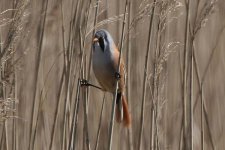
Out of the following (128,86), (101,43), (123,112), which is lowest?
(123,112)

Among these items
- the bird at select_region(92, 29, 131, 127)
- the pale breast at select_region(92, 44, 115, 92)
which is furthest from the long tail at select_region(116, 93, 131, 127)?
the pale breast at select_region(92, 44, 115, 92)

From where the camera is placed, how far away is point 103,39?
235cm

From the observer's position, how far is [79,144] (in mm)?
2910

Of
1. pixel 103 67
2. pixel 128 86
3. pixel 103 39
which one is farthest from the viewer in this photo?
pixel 128 86

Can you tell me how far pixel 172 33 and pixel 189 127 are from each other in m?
1.04

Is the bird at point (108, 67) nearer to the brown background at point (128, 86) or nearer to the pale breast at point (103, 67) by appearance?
the pale breast at point (103, 67)

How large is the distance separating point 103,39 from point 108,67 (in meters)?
0.18

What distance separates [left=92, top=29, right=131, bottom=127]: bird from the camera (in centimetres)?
235

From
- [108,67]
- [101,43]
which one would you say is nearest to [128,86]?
[108,67]

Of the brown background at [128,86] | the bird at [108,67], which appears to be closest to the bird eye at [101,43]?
the bird at [108,67]

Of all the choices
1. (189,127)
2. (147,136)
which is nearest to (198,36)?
(147,136)

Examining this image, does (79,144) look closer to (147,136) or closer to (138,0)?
(147,136)

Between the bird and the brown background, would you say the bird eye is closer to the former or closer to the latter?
the bird

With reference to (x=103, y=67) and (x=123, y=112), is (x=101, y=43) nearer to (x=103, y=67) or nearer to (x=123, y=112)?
(x=103, y=67)
